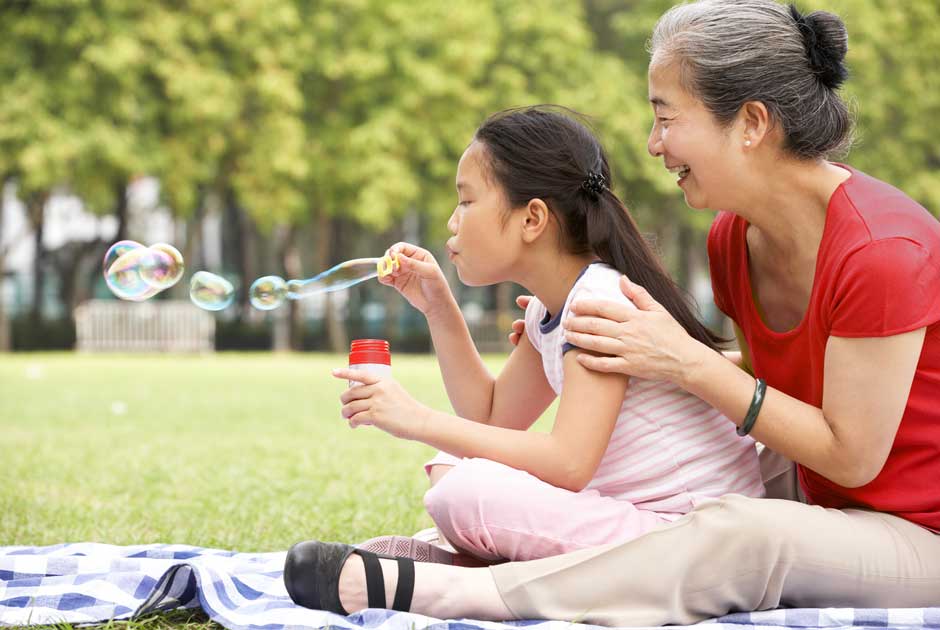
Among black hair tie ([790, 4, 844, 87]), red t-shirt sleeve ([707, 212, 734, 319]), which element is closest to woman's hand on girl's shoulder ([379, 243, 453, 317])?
red t-shirt sleeve ([707, 212, 734, 319])

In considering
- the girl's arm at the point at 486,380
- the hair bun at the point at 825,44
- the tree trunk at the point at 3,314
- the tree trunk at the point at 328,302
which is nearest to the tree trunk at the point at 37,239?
the tree trunk at the point at 3,314

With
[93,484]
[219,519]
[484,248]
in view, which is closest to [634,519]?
[484,248]

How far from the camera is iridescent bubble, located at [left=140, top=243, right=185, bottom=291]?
3.45 m

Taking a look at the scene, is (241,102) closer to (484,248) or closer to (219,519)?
(219,519)

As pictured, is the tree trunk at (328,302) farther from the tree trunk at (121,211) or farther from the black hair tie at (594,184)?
the black hair tie at (594,184)

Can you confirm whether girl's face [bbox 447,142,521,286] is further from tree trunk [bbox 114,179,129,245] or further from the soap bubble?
tree trunk [bbox 114,179,129,245]

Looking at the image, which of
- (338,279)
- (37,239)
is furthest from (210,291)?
(37,239)

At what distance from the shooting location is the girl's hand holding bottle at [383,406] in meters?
2.35

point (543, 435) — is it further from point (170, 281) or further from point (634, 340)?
point (170, 281)

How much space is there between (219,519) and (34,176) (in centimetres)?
1391

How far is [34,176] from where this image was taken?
1642 cm

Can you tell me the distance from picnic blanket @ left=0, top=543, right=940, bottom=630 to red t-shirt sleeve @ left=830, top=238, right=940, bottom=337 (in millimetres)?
568

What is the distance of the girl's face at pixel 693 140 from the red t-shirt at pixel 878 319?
0.75 feet

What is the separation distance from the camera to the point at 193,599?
2.49 meters
